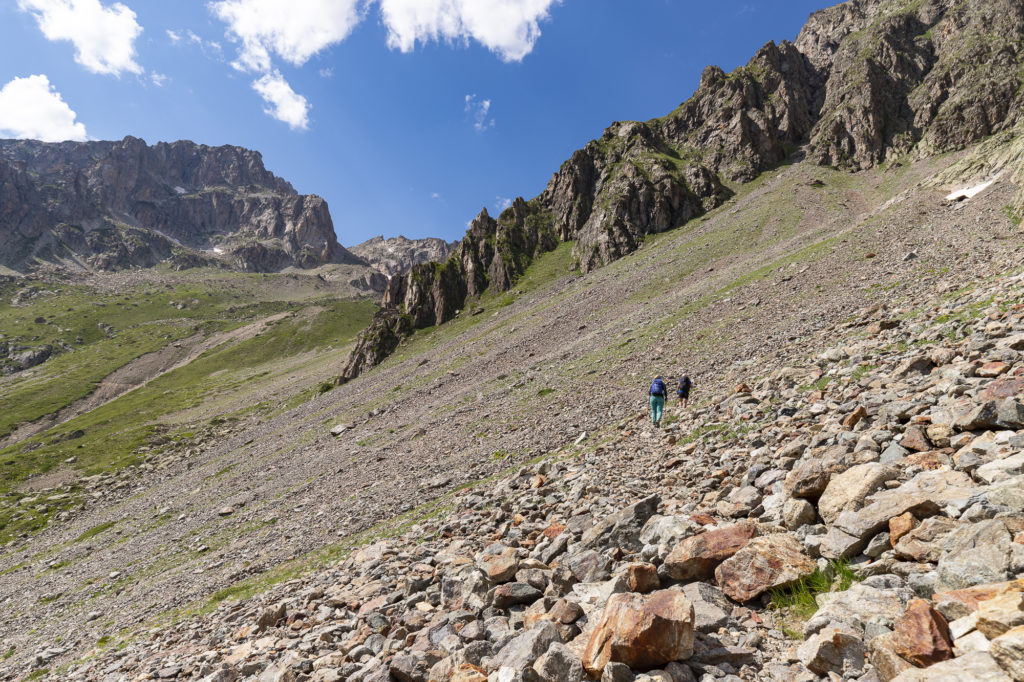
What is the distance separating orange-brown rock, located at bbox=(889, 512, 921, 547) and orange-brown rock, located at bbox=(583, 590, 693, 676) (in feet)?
9.82

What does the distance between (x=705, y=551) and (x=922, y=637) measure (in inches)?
142

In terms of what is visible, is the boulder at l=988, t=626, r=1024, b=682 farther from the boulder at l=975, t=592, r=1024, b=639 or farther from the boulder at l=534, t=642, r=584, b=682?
the boulder at l=534, t=642, r=584, b=682

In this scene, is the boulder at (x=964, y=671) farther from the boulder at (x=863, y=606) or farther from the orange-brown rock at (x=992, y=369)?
the orange-brown rock at (x=992, y=369)

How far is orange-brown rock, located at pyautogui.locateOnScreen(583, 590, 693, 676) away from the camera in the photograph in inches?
233

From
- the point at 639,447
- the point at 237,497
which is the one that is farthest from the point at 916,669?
the point at 237,497

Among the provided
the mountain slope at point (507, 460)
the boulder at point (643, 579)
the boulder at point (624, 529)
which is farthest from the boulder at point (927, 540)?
the boulder at point (624, 529)

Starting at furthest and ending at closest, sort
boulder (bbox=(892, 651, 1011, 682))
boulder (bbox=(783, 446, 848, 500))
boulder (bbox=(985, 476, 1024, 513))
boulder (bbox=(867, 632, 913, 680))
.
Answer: boulder (bbox=(783, 446, 848, 500))
boulder (bbox=(985, 476, 1024, 513))
boulder (bbox=(867, 632, 913, 680))
boulder (bbox=(892, 651, 1011, 682))

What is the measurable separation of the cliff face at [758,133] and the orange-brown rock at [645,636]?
10191 centimetres

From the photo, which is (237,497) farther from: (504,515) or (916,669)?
(916,669)

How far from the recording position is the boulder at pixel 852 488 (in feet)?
24.6

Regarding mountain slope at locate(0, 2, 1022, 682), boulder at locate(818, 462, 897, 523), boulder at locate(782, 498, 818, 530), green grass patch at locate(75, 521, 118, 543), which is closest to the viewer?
boulder at locate(818, 462, 897, 523)

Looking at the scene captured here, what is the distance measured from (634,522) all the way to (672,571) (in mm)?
2512

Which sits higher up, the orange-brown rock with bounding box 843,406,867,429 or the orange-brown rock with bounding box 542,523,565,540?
the orange-brown rock with bounding box 843,406,867,429

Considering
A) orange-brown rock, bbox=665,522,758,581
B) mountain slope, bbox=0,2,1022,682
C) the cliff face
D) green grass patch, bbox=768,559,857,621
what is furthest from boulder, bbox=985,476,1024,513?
the cliff face
